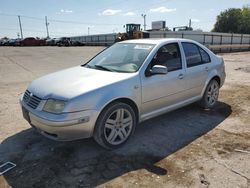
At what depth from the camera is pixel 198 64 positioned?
16.4 ft

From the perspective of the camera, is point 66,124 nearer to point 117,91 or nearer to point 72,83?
point 72,83

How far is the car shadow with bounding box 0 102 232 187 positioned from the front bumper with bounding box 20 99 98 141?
38 cm

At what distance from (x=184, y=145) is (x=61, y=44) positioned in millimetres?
40660

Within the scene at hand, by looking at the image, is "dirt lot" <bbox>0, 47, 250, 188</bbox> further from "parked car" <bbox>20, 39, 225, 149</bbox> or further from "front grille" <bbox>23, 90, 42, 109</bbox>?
"front grille" <bbox>23, 90, 42, 109</bbox>

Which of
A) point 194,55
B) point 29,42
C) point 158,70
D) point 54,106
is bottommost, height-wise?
point 54,106

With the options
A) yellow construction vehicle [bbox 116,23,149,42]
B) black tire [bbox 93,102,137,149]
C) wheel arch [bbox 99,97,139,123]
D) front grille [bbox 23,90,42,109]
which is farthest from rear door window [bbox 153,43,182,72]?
yellow construction vehicle [bbox 116,23,149,42]

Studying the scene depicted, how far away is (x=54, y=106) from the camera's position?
3.24m

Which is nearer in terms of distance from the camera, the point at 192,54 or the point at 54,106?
the point at 54,106

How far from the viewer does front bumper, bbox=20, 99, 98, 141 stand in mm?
3158

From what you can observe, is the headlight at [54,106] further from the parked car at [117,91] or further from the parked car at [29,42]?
the parked car at [29,42]

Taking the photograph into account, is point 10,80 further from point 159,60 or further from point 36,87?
point 159,60

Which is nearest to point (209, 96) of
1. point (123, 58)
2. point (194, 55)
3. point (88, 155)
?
point (194, 55)

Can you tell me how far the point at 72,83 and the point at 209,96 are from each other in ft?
11.0

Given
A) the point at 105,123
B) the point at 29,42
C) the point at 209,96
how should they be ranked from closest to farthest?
the point at 105,123 → the point at 209,96 → the point at 29,42
